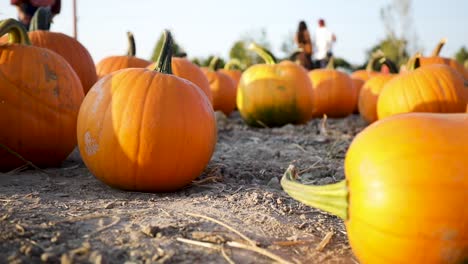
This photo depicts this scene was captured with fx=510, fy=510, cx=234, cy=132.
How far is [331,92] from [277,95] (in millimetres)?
1781

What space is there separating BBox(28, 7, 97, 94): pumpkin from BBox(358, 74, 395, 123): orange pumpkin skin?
3696 mm

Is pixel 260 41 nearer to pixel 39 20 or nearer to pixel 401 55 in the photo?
pixel 401 55

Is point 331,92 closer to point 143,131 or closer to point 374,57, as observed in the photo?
point 374,57

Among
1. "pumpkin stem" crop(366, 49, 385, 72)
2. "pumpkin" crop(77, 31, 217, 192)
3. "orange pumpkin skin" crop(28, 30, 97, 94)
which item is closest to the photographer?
"pumpkin" crop(77, 31, 217, 192)

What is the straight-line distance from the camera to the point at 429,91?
4.45 meters

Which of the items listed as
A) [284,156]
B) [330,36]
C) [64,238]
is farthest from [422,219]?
[330,36]

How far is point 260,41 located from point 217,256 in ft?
70.3

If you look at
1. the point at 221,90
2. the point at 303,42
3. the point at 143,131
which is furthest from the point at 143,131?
the point at 303,42

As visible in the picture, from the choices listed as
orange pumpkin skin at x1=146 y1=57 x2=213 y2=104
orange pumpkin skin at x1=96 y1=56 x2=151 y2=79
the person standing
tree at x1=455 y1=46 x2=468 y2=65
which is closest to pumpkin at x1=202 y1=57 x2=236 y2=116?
orange pumpkin skin at x1=96 y1=56 x2=151 y2=79

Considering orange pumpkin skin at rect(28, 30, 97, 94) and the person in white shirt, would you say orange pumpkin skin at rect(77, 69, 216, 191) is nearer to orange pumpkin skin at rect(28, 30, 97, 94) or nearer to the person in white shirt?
orange pumpkin skin at rect(28, 30, 97, 94)

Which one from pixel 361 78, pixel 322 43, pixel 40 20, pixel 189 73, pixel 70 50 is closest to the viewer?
pixel 70 50

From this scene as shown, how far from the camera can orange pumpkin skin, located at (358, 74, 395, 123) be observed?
643 centimetres

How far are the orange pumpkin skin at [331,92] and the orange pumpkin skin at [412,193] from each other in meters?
5.81

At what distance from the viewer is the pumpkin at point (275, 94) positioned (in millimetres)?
5980
